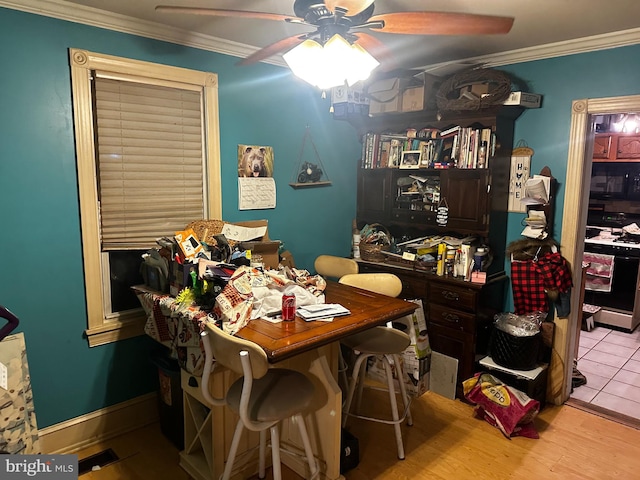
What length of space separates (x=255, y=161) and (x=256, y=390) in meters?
1.78

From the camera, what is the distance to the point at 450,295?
3.23 m

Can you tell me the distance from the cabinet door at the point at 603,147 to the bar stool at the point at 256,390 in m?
4.56

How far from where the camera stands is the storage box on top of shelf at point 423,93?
3.31m

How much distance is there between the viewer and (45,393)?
8.27ft

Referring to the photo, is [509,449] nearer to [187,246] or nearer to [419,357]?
[419,357]

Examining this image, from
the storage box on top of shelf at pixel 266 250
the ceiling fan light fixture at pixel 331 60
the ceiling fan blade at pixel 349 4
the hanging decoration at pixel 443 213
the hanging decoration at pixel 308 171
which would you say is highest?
the ceiling fan blade at pixel 349 4

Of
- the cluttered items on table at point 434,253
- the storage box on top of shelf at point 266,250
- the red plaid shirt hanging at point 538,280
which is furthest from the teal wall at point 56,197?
the red plaid shirt hanging at point 538,280

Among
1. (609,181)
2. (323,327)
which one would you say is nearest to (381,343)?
(323,327)

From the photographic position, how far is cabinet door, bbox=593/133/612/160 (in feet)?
16.2

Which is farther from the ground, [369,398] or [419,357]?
[419,357]

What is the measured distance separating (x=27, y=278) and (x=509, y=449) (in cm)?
288

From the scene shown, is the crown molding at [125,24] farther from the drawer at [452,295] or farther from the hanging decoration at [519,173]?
the drawer at [452,295]

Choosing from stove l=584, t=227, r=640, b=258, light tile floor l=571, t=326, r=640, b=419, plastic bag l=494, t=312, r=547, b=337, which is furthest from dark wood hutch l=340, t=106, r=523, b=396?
stove l=584, t=227, r=640, b=258

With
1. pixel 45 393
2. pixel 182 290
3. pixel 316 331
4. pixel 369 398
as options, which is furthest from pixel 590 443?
pixel 45 393
